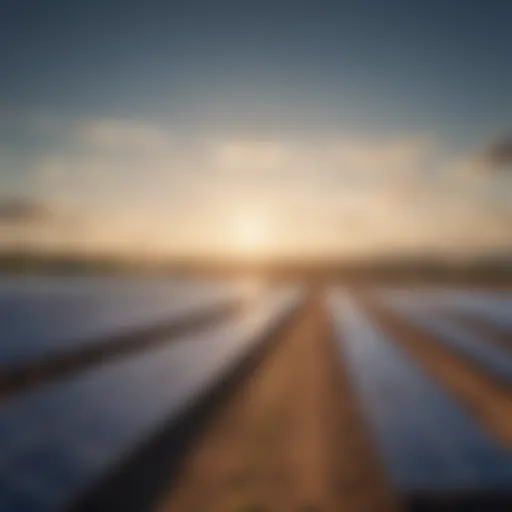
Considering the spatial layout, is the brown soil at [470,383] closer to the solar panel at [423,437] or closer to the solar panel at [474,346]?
the solar panel at [474,346]

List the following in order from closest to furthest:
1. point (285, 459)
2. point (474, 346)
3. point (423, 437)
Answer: point (423, 437)
point (285, 459)
point (474, 346)

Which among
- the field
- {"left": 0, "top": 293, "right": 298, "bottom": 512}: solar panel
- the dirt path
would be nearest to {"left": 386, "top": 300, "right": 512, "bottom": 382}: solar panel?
the field

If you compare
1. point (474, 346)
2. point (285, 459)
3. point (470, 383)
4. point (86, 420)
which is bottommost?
point (474, 346)

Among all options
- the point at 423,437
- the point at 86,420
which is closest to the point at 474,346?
the point at 423,437

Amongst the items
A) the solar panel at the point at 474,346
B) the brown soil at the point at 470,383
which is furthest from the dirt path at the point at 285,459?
the solar panel at the point at 474,346

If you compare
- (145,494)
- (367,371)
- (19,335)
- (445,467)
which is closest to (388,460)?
(445,467)

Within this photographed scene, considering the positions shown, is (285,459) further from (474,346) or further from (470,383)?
(474,346)

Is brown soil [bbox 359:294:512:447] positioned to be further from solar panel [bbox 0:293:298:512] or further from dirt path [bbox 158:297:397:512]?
solar panel [bbox 0:293:298:512]
